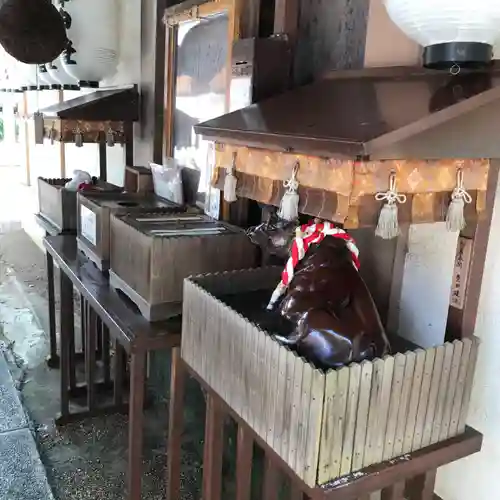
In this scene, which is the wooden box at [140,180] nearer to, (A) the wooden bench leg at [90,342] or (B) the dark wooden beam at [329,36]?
(A) the wooden bench leg at [90,342]

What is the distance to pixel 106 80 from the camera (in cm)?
298

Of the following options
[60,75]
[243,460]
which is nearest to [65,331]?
[243,460]

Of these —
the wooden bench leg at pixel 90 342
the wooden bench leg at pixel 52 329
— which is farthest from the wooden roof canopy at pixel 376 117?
the wooden bench leg at pixel 52 329

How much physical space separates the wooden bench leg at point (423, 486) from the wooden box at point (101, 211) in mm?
1088

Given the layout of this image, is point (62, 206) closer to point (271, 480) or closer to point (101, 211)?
point (101, 211)

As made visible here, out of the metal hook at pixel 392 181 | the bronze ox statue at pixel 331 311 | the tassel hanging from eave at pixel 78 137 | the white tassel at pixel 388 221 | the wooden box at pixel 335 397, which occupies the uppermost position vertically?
the metal hook at pixel 392 181

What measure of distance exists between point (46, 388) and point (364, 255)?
190 centimetres

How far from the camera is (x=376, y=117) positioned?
2.88 ft

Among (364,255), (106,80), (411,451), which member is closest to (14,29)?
(106,80)

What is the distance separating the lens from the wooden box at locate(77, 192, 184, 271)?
175 centimetres

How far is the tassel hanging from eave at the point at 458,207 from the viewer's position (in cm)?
92

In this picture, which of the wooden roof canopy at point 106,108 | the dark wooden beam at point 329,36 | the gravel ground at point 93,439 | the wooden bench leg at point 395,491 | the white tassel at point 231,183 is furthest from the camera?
the wooden roof canopy at point 106,108

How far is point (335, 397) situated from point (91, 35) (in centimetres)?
231

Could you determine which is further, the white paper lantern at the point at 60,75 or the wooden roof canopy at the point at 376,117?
the white paper lantern at the point at 60,75
